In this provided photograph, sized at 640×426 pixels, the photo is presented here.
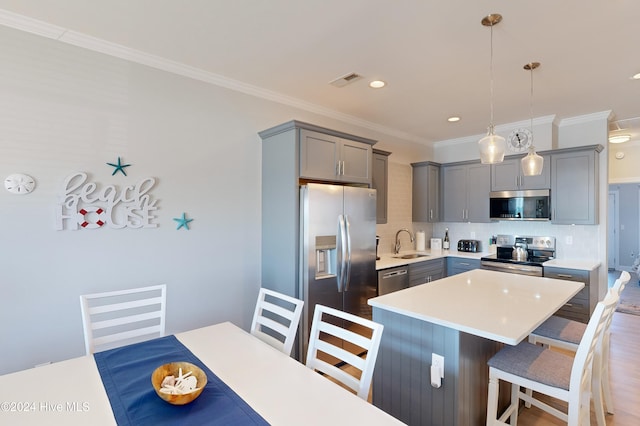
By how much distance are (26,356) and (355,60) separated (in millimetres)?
3172

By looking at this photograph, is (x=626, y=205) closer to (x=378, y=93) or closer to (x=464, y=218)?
(x=464, y=218)

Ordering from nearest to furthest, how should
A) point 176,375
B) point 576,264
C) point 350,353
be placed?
1. point 176,375
2. point 350,353
3. point 576,264

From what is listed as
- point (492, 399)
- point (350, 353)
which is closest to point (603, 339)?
point (492, 399)

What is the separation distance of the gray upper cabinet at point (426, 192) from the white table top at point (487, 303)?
7.67 ft

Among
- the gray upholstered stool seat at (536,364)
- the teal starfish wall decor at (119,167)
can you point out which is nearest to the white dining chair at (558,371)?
the gray upholstered stool seat at (536,364)

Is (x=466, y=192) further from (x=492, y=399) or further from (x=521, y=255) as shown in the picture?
(x=492, y=399)

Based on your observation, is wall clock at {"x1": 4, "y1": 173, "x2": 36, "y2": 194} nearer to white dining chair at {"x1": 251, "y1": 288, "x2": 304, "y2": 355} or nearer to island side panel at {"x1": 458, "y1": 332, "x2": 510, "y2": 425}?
white dining chair at {"x1": 251, "y1": 288, "x2": 304, "y2": 355}

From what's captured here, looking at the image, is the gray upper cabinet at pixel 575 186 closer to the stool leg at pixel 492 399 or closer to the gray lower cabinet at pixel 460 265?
the gray lower cabinet at pixel 460 265

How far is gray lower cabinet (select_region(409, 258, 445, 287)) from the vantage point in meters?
4.10

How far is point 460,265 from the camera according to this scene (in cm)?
465

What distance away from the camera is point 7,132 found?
209 cm

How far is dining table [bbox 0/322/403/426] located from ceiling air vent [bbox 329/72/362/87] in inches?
94.2

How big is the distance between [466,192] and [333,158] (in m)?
2.71

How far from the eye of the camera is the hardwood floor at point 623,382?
2328mm
